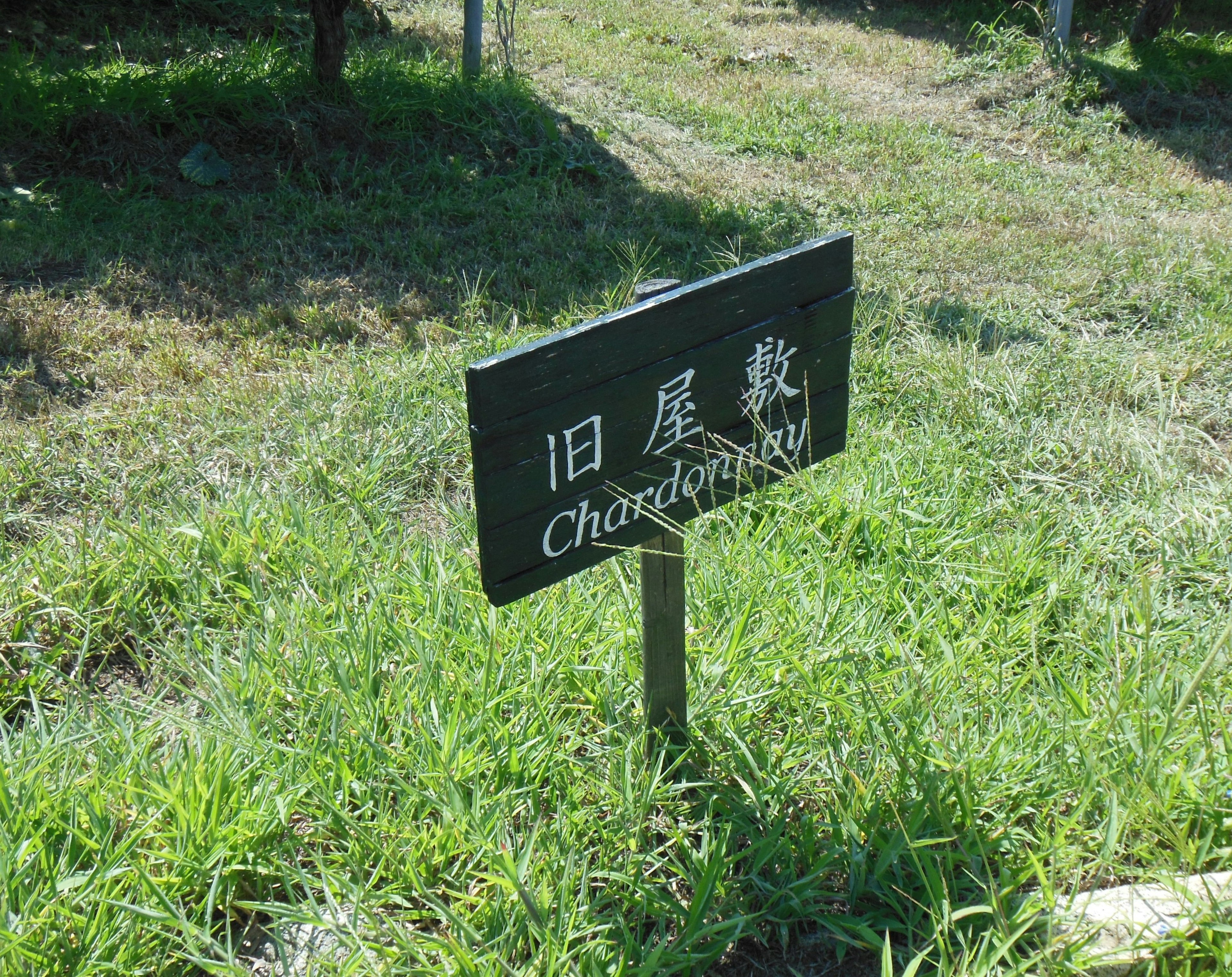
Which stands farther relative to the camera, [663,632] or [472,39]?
[472,39]

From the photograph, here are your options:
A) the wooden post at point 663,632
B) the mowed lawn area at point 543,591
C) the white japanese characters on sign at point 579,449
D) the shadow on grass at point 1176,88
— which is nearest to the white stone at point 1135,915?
the mowed lawn area at point 543,591

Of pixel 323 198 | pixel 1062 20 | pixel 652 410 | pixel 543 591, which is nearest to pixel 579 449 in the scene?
pixel 652 410

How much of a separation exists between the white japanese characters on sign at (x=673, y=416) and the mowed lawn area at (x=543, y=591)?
61 centimetres

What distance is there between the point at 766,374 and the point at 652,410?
0.29 m

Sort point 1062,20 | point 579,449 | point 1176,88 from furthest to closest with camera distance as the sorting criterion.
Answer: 1. point 1062,20
2. point 1176,88
3. point 579,449

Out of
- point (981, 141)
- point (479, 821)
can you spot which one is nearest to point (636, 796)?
point (479, 821)

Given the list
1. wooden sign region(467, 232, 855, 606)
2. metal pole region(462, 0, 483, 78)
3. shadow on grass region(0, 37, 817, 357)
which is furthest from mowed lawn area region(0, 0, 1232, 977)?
wooden sign region(467, 232, 855, 606)

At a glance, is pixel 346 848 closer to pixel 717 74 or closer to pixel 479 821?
pixel 479 821

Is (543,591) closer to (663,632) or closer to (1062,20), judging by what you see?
(663,632)

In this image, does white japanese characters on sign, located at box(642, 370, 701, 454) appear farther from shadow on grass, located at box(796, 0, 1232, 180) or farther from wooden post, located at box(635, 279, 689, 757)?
shadow on grass, located at box(796, 0, 1232, 180)

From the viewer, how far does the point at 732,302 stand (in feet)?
6.25

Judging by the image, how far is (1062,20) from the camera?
25.3 feet

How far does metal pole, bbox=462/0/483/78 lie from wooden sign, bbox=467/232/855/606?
17.9 feet

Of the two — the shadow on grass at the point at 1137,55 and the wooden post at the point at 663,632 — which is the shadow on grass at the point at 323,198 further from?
the shadow on grass at the point at 1137,55
